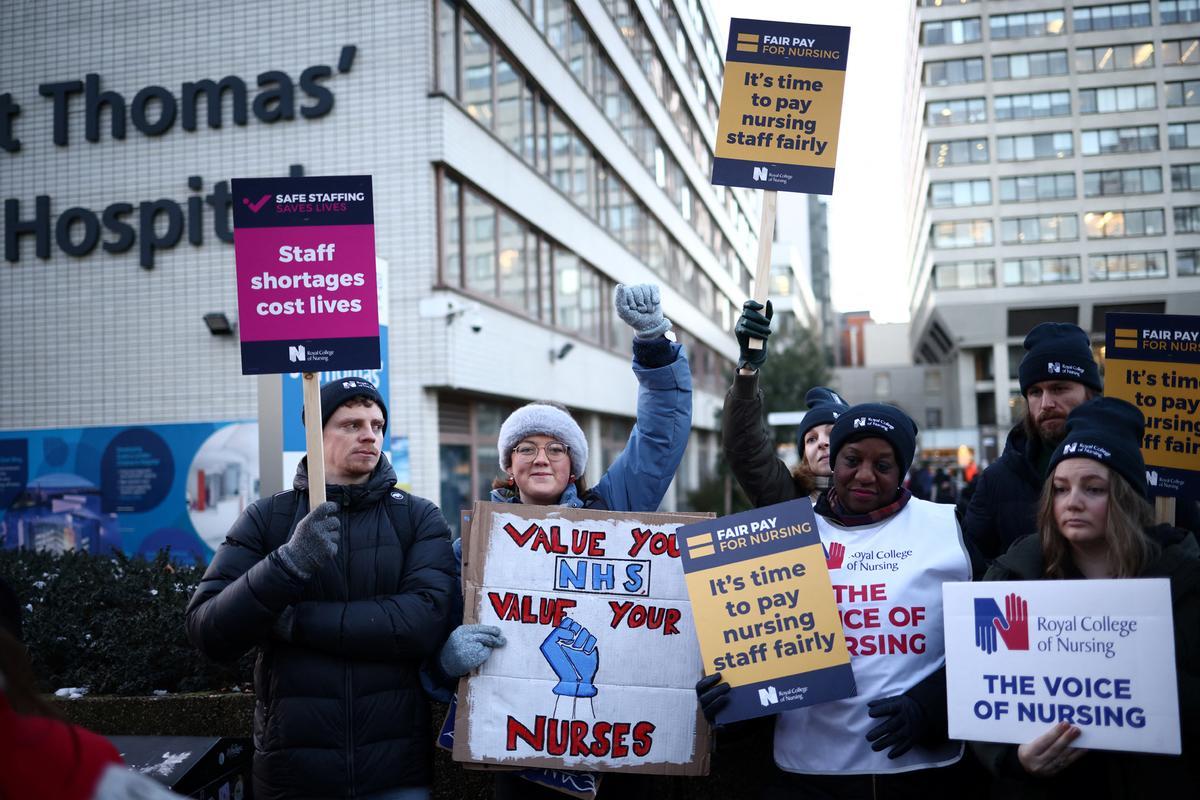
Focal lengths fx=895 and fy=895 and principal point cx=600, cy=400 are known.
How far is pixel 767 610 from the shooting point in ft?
8.62

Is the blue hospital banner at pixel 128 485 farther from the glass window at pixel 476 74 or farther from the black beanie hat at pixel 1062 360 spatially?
the black beanie hat at pixel 1062 360

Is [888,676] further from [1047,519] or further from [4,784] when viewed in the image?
[4,784]

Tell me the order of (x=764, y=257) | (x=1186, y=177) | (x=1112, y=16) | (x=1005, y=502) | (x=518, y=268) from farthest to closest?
(x=1112, y=16) → (x=518, y=268) → (x=1186, y=177) → (x=764, y=257) → (x=1005, y=502)

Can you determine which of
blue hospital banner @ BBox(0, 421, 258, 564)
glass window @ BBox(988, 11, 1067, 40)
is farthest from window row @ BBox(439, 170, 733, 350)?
glass window @ BBox(988, 11, 1067, 40)

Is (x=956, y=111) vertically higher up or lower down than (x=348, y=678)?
higher up

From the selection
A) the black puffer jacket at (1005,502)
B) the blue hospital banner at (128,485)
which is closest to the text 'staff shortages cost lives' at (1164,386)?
the black puffer jacket at (1005,502)

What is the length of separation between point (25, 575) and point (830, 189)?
188 inches

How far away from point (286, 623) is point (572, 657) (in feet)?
2.94

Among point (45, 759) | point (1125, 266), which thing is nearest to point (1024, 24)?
point (1125, 266)

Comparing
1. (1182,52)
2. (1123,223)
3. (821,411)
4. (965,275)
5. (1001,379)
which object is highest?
(965,275)

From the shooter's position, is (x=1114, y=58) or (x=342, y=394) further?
(x=1114, y=58)

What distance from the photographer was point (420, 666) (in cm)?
291

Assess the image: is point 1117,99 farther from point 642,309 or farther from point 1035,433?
point 642,309

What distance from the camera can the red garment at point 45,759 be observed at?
1193mm
